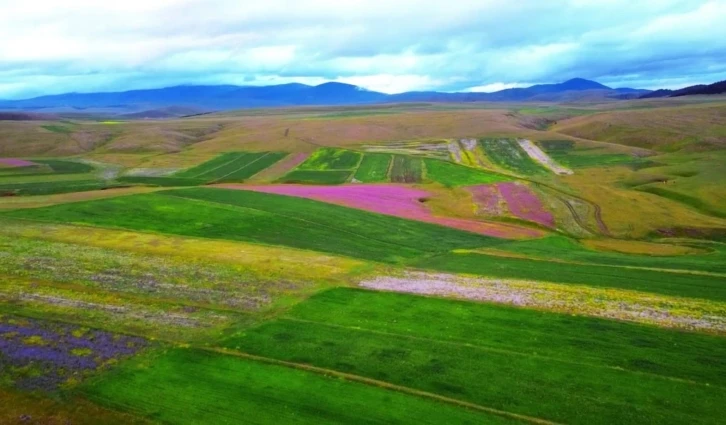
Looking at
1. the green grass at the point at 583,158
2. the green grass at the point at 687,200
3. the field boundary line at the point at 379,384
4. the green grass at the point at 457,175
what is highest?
the green grass at the point at 583,158

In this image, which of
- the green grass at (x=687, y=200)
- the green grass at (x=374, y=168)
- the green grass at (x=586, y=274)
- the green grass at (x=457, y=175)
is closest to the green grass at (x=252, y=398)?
the green grass at (x=586, y=274)

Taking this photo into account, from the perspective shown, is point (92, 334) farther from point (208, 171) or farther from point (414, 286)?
point (208, 171)

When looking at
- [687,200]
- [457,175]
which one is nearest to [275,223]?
[457,175]

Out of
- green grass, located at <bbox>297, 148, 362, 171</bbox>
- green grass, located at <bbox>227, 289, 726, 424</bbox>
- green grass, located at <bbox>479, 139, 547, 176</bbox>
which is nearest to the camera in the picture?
green grass, located at <bbox>227, 289, 726, 424</bbox>

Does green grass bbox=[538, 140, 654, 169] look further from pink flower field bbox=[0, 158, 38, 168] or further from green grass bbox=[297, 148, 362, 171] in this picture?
pink flower field bbox=[0, 158, 38, 168]

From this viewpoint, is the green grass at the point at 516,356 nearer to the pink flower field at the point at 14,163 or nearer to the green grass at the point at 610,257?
the green grass at the point at 610,257

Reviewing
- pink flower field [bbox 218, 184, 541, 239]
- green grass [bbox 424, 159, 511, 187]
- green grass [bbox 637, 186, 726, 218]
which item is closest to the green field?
pink flower field [bbox 218, 184, 541, 239]

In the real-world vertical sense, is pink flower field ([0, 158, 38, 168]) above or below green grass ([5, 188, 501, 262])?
above
